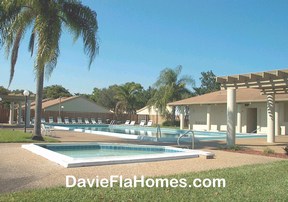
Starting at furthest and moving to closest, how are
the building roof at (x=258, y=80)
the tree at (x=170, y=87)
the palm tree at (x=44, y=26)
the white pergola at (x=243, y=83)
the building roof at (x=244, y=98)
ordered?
1. the tree at (x=170, y=87)
2. the building roof at (x=244, y=98)
3. the white pergola at (x=243, y=83)
4. the building roof at (x=258, y=80)
5. the palm tree at (x=44, y=26)

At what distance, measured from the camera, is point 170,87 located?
41.8 meters

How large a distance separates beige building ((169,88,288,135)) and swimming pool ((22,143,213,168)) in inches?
596

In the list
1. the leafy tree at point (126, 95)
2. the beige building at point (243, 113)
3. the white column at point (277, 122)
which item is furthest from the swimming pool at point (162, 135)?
the leafy tree at point (126, 95)

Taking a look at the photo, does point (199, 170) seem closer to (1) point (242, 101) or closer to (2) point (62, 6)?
(2) point (62, 6)

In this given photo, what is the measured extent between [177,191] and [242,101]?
23.3 meters

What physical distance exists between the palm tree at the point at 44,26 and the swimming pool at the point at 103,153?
11.2 ft

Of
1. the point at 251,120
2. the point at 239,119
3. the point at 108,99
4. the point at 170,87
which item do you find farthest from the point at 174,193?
the point at 108,99

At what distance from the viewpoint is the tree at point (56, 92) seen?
77062mm

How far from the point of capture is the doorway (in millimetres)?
30234

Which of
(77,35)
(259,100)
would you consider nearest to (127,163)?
(77,35)

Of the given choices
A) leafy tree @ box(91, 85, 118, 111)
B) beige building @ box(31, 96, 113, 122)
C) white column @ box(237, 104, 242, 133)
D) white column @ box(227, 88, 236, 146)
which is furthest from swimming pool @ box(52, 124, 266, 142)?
leafy tree @ box(91, 85, 118, 111)

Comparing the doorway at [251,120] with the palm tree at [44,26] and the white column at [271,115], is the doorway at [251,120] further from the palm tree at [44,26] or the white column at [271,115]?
the palm tree at [44,26]

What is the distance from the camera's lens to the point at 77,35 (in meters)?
17.0

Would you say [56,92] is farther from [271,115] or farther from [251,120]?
[271,115]
